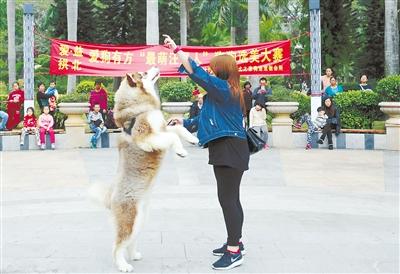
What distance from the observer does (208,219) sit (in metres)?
6.98

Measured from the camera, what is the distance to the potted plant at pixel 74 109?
1459 centimetres

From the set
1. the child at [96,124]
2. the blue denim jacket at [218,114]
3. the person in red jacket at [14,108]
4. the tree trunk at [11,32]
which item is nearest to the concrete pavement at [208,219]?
the blue denim jacket at [218,114]

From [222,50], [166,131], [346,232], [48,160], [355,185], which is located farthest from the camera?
[222,50]

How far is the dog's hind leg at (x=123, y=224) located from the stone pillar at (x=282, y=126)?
999 centimetres

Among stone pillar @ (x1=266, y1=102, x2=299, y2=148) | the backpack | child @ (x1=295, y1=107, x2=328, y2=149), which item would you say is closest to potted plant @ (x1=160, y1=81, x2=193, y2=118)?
the backpack

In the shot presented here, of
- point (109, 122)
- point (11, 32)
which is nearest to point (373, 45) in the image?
point (109, 122)

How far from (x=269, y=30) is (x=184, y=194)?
32220 mm

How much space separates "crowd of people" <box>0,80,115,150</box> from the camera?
14.5 metres

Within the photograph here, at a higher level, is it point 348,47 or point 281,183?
point 348,47

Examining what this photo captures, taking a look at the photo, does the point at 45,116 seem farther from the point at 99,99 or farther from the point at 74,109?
the point at 99,99

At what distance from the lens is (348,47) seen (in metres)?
23.2

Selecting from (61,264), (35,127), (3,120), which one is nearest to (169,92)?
(35,127)

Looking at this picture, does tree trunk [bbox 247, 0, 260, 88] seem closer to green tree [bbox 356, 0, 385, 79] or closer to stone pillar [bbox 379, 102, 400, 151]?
stone pillar [bbox 379, 102, 400, 151]

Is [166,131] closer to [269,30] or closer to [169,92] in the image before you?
[169,92]
